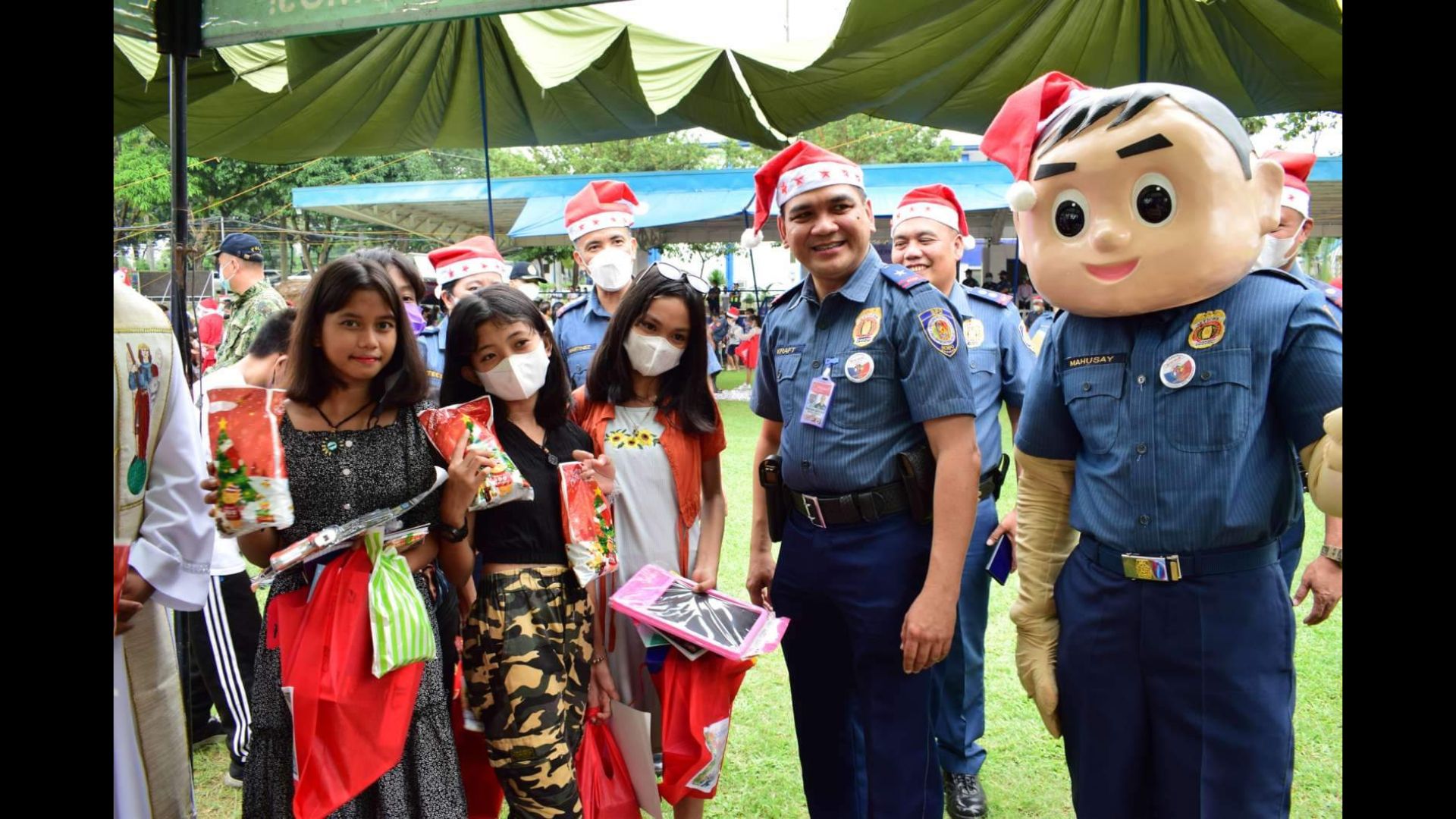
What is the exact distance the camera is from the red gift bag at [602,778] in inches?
102

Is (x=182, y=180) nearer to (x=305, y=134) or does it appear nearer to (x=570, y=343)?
(x=570, y=343)

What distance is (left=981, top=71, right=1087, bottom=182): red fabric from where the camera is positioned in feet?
7.17

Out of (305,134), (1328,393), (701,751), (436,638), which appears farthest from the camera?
(305,134)

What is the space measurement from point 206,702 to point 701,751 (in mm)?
2600

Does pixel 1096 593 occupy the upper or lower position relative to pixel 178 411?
lower

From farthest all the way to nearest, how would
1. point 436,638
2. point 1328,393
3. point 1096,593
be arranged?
point 436,638, point 1096,593, point 1328,393

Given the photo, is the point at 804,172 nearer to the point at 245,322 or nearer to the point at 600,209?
the point at 600,209

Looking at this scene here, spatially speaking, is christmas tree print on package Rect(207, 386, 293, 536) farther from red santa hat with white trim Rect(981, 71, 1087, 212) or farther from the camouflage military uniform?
the camouflage military uniform

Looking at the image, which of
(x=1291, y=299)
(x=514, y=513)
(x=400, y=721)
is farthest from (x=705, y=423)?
(x=1291, y=299)

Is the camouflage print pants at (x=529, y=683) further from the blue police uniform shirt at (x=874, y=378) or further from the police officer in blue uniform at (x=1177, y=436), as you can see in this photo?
the police officer in blue uniform at (x=1177, y=436)

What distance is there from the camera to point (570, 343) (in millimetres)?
3846

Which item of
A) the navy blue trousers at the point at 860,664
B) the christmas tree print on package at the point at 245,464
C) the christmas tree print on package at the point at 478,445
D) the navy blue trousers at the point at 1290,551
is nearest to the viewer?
the christmas tree print on package at the point at 245,464

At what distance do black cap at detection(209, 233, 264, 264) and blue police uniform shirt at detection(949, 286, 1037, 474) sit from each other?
410 centimetres

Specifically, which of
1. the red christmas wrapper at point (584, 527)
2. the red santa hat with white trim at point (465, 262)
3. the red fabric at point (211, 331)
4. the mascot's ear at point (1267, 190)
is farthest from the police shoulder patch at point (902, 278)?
the red fabric at point (211, 331)
